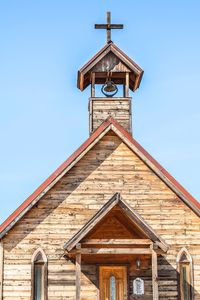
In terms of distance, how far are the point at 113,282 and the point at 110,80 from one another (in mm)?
7847

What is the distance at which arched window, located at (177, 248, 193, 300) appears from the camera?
2614cm

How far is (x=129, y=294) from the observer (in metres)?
26.1

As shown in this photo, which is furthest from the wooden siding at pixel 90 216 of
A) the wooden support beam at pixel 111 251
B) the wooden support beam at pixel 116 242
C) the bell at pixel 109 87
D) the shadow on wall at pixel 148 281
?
the bell at pixel 109 87

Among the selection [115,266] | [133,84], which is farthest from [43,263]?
[133,84]

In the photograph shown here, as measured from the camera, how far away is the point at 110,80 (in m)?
29.9

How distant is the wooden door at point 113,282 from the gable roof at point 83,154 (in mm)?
3166

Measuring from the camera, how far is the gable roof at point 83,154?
26.0 meters

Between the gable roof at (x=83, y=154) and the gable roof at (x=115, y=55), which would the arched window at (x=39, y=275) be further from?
the gable roof at (x=115, y=55)

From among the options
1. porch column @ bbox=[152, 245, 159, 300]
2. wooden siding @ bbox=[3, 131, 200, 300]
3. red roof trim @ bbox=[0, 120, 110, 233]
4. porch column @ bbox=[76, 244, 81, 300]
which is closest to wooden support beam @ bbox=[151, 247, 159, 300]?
porch column @ bbox=[152, 245, 159, 300]

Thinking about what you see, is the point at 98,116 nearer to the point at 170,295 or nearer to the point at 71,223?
the point at 71,223

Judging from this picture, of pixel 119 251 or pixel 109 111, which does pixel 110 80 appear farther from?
Answer: pixel 119 251

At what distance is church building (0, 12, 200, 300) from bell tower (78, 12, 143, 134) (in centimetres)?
121

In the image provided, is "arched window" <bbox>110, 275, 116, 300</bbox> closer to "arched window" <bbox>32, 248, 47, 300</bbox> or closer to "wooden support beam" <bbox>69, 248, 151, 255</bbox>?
"wooden support beam" <bbox>69, 248, 151, 255</bbox>

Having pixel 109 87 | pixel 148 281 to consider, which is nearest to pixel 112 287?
pixel 148 281
